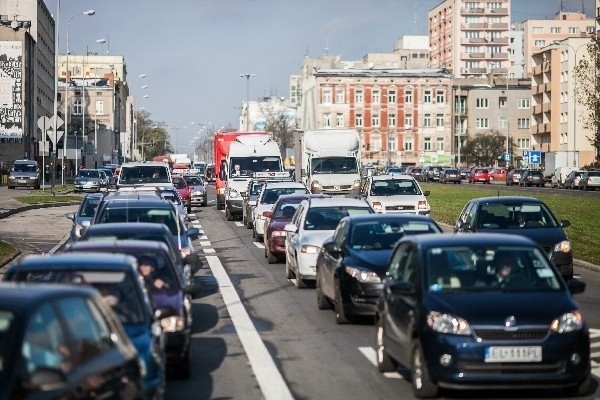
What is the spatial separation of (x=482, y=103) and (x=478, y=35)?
1625 inches

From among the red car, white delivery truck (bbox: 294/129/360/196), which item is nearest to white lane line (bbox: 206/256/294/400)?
the red car

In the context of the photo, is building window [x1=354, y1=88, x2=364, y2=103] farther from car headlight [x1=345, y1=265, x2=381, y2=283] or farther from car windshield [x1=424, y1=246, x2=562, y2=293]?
car windshield [x1=424, y1=246, x2=562, y2=293]

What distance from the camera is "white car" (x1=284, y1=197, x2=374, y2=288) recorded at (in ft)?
71.5

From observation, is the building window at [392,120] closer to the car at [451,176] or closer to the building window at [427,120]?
the building window at [427,120]

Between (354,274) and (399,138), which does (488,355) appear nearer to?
(354,274)

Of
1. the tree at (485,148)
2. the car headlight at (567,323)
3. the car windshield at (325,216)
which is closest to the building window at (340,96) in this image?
the tree at (485,148)

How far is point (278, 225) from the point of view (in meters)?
28.2

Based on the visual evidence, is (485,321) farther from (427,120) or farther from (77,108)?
(77,108)

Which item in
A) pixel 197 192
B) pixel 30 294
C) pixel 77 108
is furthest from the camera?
pixel 77 108

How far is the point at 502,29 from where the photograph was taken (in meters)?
197

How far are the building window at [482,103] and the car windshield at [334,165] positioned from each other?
345 ft

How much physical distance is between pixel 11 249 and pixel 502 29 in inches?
6817

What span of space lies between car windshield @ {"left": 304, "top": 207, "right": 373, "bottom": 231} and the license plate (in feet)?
38.8

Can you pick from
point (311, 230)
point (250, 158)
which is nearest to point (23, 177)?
point (250, 158)
